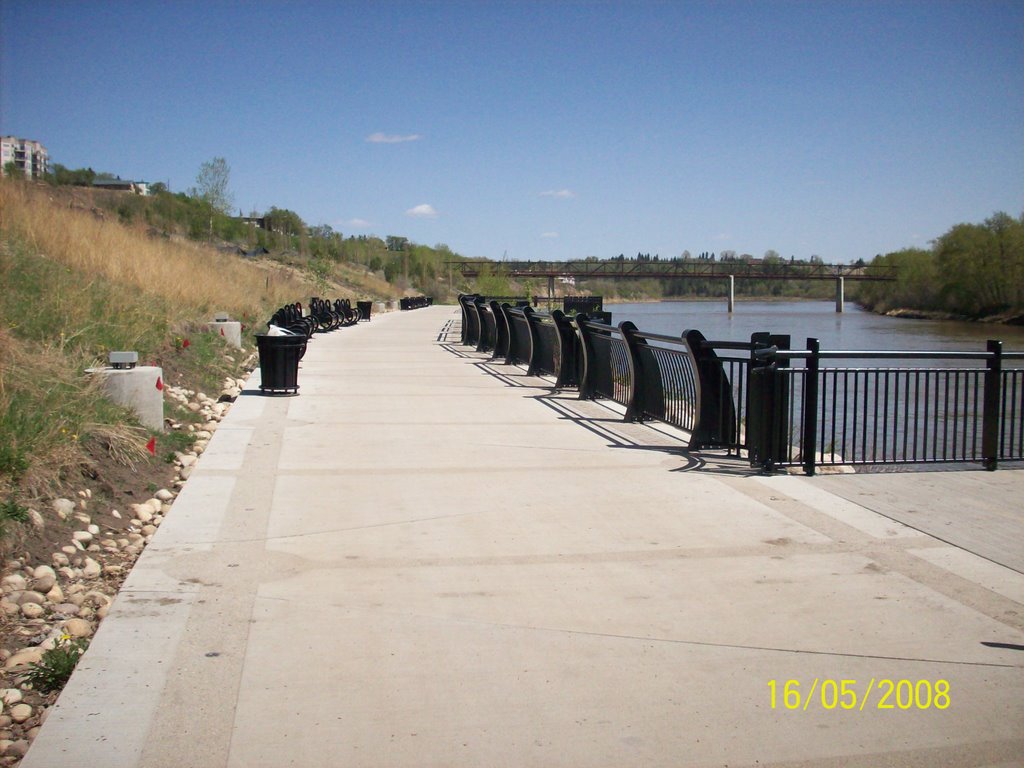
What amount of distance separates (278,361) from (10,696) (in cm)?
991

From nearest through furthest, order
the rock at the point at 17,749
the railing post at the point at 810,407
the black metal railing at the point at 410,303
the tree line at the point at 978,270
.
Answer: the rock at the point at 17,749
the railing post at the point at 810,407
the tree line at the point at 978,270
the black metal railing at the point at 410,303

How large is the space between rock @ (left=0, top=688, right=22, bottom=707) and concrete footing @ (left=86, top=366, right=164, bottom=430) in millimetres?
5324

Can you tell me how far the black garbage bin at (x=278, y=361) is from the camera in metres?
14.2

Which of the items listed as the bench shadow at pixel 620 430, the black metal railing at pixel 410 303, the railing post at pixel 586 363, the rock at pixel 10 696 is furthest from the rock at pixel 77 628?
the black metal railing at pixel 410 303

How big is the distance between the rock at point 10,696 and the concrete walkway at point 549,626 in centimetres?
25

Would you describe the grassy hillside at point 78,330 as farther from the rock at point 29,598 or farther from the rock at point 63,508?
the rock at point 29,598

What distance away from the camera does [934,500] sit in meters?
8.09

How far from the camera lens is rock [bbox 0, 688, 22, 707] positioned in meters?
4.45

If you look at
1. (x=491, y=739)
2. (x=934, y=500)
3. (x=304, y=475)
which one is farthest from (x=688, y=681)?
(x=304, y=475)

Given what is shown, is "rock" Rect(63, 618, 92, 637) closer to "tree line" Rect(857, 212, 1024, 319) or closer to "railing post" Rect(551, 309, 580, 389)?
"railing post" Rect(551, 309, 580, 389)

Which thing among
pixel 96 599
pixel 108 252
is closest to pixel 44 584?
pixel 96 599

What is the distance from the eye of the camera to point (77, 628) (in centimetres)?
530

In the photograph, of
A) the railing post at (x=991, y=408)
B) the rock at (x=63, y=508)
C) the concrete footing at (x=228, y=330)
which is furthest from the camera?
the concrete footing at (x=228, y=330)

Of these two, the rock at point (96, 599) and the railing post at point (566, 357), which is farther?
the railing post at point (566, 357)
